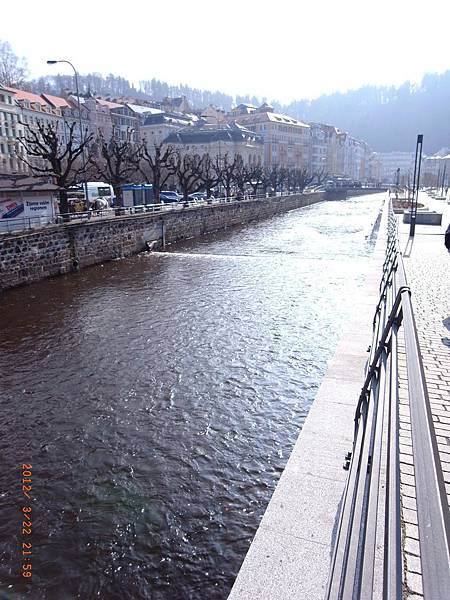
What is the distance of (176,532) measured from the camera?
17.5 ft

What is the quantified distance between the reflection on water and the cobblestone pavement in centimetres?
206

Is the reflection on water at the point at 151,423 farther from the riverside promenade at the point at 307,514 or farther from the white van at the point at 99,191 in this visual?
the white van at the point at 99,191

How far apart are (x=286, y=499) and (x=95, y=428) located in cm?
416

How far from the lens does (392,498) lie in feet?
5.56

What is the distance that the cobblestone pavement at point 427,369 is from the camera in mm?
3330

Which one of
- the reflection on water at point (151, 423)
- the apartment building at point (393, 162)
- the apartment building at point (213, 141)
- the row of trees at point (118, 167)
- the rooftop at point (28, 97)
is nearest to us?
the reflection on water at point (151, 423)

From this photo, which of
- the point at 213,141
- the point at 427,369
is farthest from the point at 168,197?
the point at 213,141

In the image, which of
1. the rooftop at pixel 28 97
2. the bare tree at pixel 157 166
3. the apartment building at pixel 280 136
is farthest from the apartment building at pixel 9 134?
the apartment building at pixel 280 136

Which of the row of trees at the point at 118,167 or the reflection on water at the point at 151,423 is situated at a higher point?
the row of trees at the point at 118,167

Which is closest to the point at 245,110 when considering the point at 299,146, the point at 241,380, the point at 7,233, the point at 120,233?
the point at 299,146

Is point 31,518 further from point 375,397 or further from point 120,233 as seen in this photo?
point 120,233

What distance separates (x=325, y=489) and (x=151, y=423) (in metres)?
3.86

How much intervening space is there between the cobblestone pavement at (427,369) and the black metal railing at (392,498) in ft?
0.82

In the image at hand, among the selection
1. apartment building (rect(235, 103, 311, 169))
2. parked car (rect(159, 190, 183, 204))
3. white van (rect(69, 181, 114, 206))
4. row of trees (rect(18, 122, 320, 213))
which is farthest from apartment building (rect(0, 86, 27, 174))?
apartment building (rect(235, 103, 311, 169))
